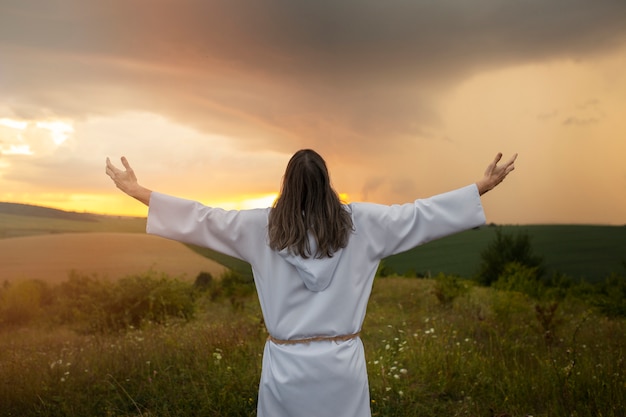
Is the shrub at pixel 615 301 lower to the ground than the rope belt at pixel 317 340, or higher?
lower

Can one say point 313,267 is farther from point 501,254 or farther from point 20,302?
point 501,254

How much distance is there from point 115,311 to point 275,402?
27.3 ft

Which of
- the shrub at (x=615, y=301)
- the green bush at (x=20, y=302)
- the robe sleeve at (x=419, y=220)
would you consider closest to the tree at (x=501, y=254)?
the shrub at (x=615, y=301)

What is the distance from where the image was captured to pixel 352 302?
3355mm

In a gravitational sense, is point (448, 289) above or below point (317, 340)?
below

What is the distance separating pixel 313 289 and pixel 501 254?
14.7 meters

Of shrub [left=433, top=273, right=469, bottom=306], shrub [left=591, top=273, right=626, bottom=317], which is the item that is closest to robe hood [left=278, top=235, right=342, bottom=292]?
shrub [left=433, top=273, right=469, bottom=306]

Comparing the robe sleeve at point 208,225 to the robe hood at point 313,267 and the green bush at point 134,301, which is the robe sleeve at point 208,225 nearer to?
the robe hood at point 313,267

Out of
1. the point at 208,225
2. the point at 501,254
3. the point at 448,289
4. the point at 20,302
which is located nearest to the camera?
the point at 208,225

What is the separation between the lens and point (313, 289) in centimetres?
328

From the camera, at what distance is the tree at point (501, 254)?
16953 millimetres

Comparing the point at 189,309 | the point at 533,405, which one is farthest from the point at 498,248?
the point at 533,405

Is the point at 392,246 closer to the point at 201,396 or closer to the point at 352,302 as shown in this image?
the point at 352,302

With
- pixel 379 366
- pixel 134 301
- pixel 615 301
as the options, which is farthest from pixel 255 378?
pixel 615 301
